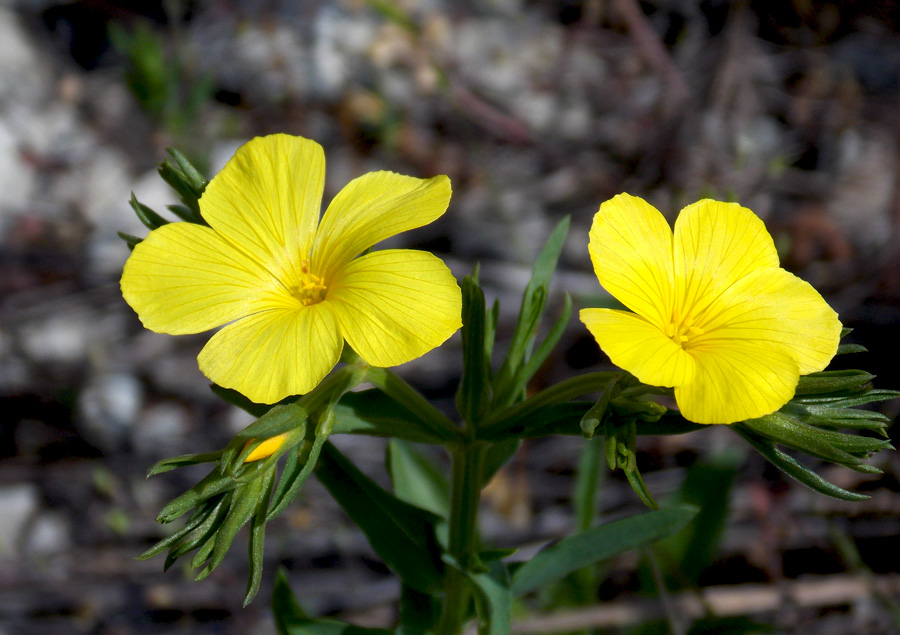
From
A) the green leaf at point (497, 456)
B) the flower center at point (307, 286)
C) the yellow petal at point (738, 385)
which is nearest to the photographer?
the yellow petal at point (738, 385)

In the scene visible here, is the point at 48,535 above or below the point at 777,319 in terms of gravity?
below

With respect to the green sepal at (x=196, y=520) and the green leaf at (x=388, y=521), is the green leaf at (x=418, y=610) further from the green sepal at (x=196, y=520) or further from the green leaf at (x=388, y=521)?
the green sepal at (x=196, y=520)

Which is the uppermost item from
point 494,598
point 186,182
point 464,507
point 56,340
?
point 186,182

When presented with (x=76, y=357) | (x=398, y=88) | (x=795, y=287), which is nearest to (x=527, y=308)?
(x=795, y=287)

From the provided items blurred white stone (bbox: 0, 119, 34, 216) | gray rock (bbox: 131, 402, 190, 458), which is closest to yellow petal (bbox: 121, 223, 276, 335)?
gray rock (bbox: 131, 402, 190, 458)

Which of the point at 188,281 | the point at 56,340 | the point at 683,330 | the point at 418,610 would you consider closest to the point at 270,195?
the point at 188,281

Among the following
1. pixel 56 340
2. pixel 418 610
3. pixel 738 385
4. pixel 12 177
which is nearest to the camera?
pixel 738 385

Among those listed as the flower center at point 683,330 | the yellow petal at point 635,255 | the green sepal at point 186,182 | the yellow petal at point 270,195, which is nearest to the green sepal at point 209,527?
the yellow petal at point 270,195

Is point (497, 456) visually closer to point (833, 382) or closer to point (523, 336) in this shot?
point (523, 336)
